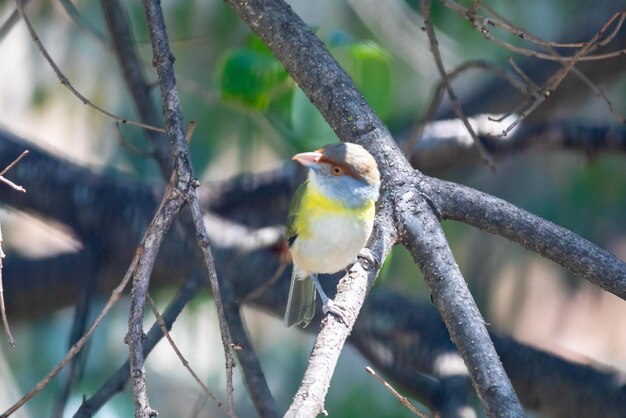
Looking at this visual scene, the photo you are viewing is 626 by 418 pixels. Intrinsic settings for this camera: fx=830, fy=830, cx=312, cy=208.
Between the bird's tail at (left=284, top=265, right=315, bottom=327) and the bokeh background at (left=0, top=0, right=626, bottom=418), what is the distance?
199 centimetres

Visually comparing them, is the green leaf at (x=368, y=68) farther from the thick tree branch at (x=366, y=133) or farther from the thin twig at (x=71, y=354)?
the thin twig at (x=71, y=354)

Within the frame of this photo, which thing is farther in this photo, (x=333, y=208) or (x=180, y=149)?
(x=333, y=208)

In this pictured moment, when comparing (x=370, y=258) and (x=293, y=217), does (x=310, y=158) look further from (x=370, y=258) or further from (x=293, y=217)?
(x=370, y=258)

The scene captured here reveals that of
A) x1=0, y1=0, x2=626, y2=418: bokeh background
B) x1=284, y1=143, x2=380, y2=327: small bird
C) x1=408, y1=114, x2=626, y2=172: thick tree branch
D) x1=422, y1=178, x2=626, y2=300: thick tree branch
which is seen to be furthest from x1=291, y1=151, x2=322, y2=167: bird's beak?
x1=0, y1=0, x2=626, y2=418: bokeh background

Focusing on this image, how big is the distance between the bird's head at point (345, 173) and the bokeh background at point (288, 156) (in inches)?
94.4

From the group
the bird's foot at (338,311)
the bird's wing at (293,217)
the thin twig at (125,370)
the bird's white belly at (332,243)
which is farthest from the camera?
the bird's wing at (293,217)

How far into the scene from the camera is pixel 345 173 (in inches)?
99.7

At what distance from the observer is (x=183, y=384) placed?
6355 millimetres

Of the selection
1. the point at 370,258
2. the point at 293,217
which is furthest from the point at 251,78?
the point at 370,258

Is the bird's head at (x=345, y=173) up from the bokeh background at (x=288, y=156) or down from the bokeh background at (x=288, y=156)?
down

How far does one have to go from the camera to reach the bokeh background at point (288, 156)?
216 inches

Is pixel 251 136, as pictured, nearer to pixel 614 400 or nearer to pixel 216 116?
pixel 216 116

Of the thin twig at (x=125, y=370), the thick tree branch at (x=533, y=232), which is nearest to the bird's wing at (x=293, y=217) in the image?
the thin twig at (x=125, y=370)

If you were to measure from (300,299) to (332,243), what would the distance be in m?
0.63
